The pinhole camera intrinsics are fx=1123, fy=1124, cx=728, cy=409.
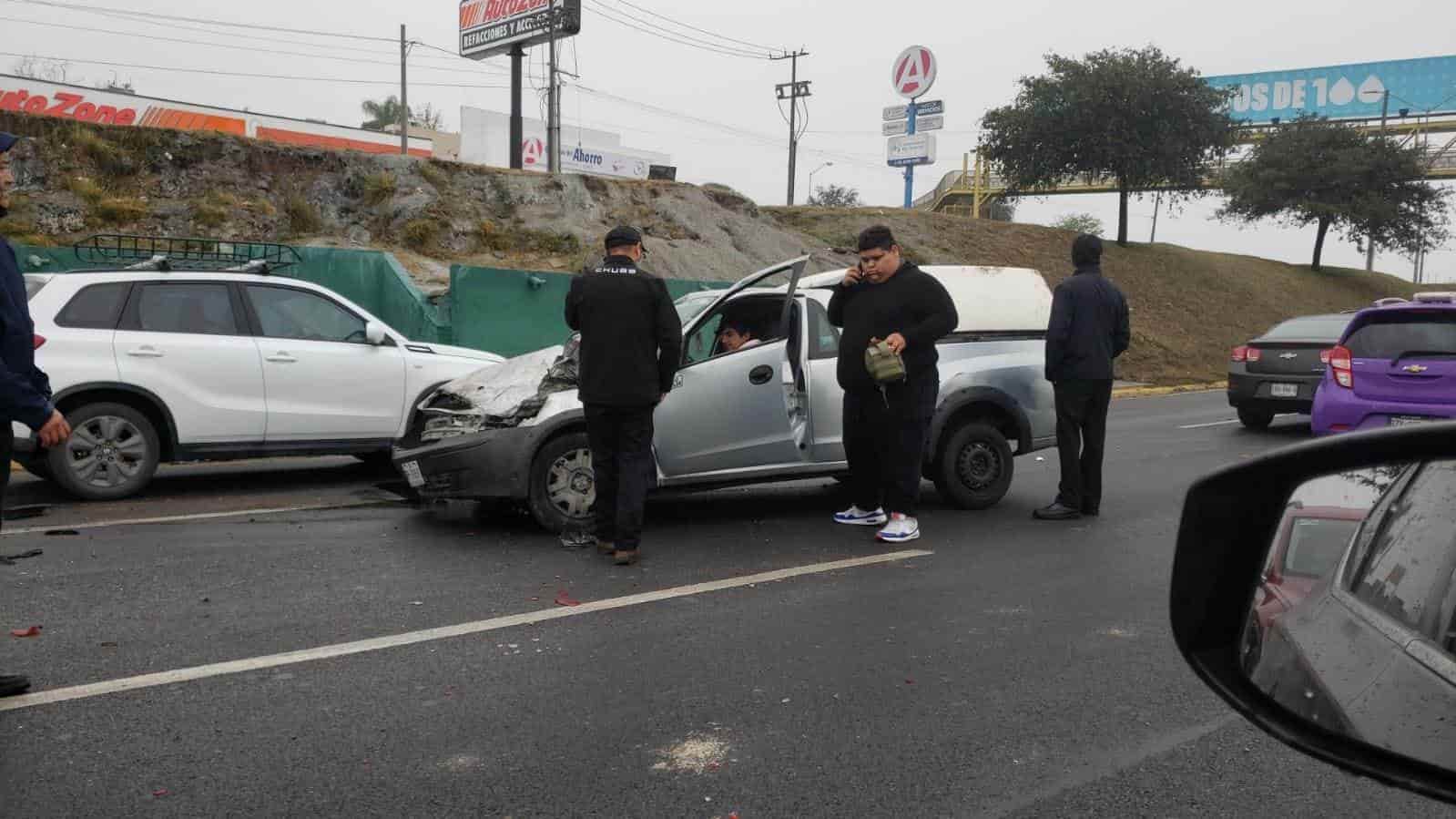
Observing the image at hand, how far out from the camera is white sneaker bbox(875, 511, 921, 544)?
22.4 ft

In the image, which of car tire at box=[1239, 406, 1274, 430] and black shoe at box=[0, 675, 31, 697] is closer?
black shoe at box=[0, 675, 31, 697]

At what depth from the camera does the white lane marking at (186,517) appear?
7.03 meters

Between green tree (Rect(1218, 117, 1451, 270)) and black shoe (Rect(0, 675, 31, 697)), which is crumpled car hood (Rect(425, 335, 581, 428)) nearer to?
black shoe (Rect(0, 675, 31, 697))

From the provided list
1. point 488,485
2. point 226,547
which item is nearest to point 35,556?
point 226,547

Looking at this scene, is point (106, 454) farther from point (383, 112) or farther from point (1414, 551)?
point (383, 112)

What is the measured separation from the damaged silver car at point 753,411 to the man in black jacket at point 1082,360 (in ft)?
1.70

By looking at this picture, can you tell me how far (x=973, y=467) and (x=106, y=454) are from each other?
20.6 ft

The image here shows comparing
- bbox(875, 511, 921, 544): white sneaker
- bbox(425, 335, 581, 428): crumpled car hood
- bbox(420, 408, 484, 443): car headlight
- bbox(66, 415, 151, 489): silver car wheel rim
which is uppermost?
bbox(425, 335, 581, 428): crumpled car hood

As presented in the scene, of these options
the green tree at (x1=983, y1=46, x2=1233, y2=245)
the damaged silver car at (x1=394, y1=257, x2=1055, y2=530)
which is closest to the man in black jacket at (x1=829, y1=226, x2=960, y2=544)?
the damaged silver car at (x1=394, y1=257, x2=1055, y2=530)

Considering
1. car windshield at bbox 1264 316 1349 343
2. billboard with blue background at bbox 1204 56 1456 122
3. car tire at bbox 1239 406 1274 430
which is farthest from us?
billboard with blue background at bbox 1204 56 1456 122

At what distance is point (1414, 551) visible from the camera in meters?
1.32

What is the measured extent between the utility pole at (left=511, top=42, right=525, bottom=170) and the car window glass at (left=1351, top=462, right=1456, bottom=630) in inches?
1185

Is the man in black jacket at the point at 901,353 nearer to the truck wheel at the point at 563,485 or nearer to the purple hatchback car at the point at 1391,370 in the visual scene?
the truck wheel at the point at 563,485

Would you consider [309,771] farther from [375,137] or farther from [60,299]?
[375,137]
